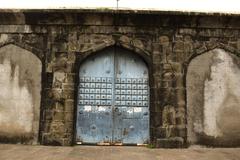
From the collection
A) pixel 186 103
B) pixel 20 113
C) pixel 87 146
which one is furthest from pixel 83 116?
pixel 186 103

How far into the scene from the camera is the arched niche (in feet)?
24.2

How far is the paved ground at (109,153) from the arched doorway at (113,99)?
0.45m

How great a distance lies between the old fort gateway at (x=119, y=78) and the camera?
738 centimetres

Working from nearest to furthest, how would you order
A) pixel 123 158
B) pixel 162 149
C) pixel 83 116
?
1. pixel 123 158
2. pixel 162 149
3. pixel 83 116

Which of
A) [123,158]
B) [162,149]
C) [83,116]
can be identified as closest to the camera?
[123,158]

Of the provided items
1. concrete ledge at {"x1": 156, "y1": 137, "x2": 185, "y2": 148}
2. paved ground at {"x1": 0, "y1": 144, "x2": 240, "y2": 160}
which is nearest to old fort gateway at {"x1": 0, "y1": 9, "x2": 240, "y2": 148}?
concrete ledge at {"x1": 156, "y1": 137, "x2": 185, "y2": 148}

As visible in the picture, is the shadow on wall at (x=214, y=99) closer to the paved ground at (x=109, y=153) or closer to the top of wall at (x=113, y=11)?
the paved ground at (x=109, y=153)

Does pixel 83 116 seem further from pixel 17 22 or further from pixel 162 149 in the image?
pixel 17 22

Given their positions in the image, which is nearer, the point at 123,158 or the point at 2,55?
the point at 123,158

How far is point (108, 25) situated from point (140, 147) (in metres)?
3.07

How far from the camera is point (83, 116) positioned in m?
7.56

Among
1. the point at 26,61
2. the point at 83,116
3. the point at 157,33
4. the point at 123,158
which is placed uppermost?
the point at 157,33

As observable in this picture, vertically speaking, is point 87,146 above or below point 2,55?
below

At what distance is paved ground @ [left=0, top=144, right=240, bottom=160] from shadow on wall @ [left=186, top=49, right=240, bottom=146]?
1.17ft
